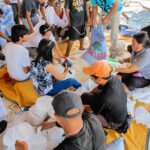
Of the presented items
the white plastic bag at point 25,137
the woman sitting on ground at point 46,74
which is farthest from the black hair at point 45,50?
the white plastic bag at point 25,137

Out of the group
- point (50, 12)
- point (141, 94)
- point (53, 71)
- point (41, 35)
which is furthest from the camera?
point (50, 12)

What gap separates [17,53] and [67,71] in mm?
564

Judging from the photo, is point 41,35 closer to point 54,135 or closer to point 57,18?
point 57,18

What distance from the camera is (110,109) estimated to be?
76.2 inches

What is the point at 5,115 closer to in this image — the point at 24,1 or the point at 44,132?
the point at 44,132

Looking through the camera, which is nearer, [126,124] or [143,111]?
[126,124]

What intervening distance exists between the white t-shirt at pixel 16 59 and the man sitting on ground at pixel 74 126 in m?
1.26

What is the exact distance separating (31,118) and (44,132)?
0.25m

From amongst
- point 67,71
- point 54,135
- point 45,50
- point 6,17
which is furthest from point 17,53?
point 6,17

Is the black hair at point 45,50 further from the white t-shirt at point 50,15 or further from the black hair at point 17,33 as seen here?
Answer: the white t-shirt at point 50,15

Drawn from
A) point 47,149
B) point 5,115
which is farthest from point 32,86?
point 47,149

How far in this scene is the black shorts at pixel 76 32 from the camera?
3.38m

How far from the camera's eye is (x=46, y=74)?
247 centimetres

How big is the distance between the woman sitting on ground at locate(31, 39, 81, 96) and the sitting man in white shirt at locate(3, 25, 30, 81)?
0.17 metres
